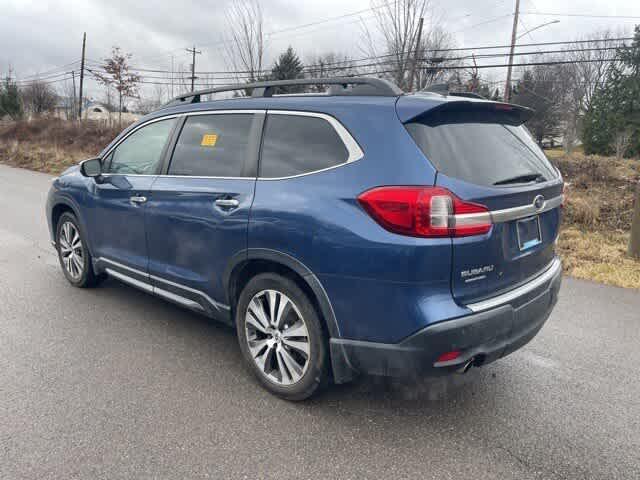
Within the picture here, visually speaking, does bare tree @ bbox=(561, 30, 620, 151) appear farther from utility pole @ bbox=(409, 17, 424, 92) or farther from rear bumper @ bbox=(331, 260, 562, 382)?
rear bumper @ bbox=(331, 260, 562, 382)

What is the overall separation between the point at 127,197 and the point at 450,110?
2.74 metres

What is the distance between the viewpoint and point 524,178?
282cm

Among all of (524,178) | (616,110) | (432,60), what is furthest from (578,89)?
(524,178)

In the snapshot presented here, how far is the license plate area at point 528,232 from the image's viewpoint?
2719mm

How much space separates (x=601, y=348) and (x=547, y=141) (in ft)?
191

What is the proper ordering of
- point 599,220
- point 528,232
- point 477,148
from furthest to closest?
1. point 599,220
2. point 528,232
3. point 477,148

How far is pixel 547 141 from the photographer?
55.5 metres

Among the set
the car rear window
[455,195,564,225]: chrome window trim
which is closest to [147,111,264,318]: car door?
the car rear window

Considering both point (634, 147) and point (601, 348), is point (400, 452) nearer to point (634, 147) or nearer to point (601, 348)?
point (601, 348)

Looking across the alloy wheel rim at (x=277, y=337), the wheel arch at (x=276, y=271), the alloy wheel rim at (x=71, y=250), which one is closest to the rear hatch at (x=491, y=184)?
the wheel arch at (x=276, y=271)

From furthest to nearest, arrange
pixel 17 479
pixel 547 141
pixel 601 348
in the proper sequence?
1. pixel 547 141
2. pixel 601 348
3. pixel 17 479

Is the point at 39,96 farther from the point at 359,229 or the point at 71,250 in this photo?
the point at 359,229

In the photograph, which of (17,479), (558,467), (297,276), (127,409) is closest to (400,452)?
(558,467)

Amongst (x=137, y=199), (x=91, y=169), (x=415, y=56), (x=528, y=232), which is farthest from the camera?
(x=415, y=56)
